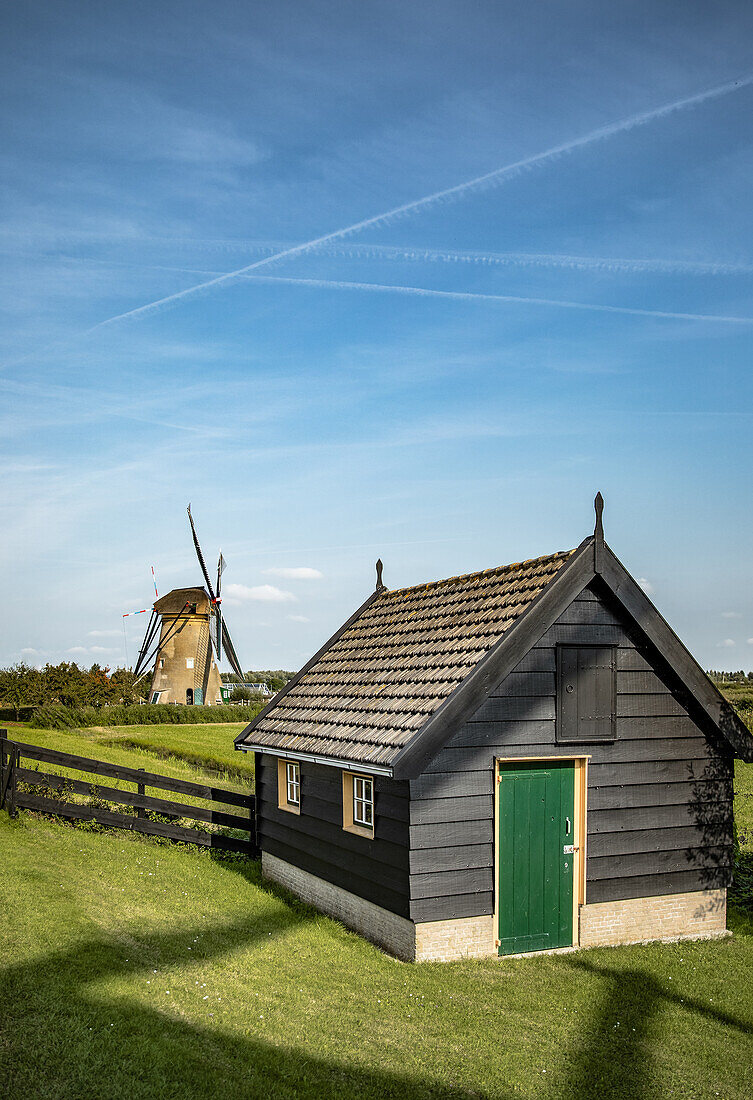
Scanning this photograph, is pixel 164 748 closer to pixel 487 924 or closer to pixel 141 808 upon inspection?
pixel 141 808

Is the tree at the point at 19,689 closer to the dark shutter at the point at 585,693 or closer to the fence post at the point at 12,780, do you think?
the fence post at the point at 12,780

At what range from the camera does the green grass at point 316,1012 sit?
6.87m

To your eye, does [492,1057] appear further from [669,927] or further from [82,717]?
[82,717]

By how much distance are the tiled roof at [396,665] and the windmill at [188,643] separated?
4186cm

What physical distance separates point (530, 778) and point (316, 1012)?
3718 mm

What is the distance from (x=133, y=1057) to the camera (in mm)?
6801

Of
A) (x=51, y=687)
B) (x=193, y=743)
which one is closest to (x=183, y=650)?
(x=51, y=687)

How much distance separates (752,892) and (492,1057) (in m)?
7.83

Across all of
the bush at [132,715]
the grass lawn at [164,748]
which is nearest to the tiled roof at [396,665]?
the grass lawn at [164,748]

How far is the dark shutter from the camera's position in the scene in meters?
10.8

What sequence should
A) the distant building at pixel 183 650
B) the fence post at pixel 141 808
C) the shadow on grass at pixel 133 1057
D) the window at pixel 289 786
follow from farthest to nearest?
the distant building at pixel 183 650 → the fence post at pixel 141 808 → the window at pixel 289 786 → the shadow on grass at pixel 133 1057

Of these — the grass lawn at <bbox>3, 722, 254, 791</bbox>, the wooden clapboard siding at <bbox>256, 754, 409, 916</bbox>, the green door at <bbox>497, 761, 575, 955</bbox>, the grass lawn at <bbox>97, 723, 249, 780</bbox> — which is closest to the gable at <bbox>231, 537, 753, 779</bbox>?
the wooden clapboard siding at <bbox>256, 754, 409, 916</bbox>

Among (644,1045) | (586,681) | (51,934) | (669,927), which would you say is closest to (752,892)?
(669,927)

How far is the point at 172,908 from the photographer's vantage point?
11.7 m
